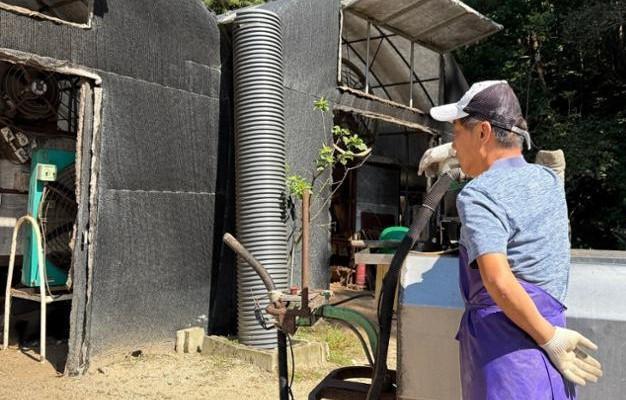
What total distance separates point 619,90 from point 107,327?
11.2m

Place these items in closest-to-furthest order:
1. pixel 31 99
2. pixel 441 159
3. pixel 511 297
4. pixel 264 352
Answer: pixel 511 297, pixel 441 159, pixel 264 352, pixel 31 99

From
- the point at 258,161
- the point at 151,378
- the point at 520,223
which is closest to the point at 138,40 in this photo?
the point at 258,161

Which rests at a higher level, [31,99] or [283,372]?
[31,99]

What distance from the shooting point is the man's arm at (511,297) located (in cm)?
152

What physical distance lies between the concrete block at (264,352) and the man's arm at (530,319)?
4028mm

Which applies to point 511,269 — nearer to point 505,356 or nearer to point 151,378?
point 505,356

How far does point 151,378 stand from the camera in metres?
5.03

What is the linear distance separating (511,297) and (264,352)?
419cm

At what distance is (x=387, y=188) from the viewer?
1299 cm

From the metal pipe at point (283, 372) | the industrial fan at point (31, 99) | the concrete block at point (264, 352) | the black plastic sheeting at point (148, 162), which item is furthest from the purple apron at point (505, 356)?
the industrial fan at point (31, 99)

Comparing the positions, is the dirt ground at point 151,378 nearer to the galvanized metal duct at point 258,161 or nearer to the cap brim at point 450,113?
the galvanized metal duct at point 258,161

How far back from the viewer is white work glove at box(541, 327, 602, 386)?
156cm

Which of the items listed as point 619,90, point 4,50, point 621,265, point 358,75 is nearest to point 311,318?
point 621,265

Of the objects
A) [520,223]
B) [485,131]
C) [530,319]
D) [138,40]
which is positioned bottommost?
[530,319]
